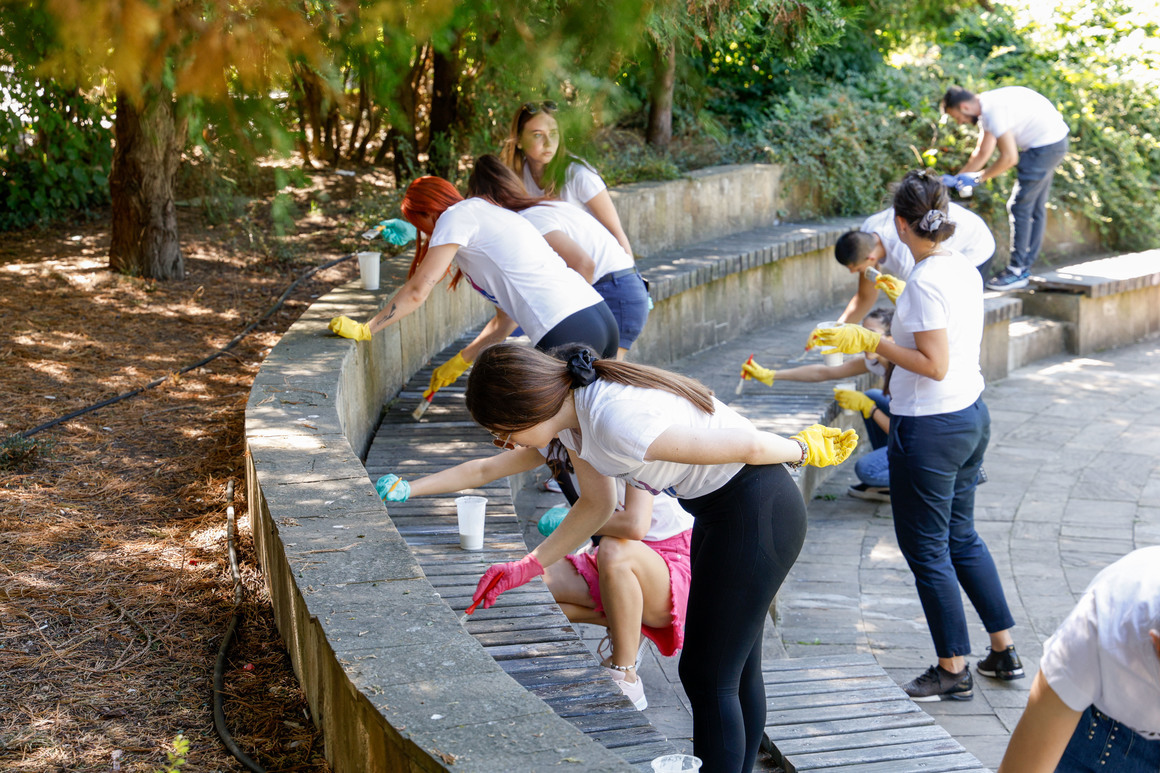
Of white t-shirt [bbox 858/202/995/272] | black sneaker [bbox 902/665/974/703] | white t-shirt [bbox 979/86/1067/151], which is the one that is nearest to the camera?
black sneaker [bbox 902/665/974/703]

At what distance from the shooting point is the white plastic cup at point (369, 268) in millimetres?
5266

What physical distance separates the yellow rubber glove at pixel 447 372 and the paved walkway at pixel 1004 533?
0.72 metres

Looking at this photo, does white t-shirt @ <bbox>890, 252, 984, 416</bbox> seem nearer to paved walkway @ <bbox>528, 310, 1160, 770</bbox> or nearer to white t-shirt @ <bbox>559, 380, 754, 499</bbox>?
paved walkway @ <bbox>528, 310, 1160, 770</bbox>

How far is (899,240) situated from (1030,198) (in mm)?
4141

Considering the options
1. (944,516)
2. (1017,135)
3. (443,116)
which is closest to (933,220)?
(944,516)

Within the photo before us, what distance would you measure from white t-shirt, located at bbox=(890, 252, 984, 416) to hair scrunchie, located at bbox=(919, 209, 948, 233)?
99mm

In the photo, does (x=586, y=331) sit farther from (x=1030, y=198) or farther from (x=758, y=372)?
(x=1030, y=198)

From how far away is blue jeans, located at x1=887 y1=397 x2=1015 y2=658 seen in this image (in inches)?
147

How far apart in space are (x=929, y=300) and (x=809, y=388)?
2.83 metres

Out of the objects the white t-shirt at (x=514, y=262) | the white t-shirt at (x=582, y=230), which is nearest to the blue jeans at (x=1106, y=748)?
the white t-shirt at (x=514, y=262)

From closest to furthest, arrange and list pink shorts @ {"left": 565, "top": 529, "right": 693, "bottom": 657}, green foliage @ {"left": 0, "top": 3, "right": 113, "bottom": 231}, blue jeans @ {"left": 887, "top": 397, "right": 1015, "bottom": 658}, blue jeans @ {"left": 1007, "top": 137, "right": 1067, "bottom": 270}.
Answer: pink shorts @ {"left": 565, "top": 529, "right": 693, "bottom": 657}
blue jeans @ {"left": 887, "top": 397, "right": 1015, "bottom": 658}
green foliage @ {"left": 0, "top": 3, "right": 113, "bottom": 231}
blue jeans @ {"left": 1007, "top": 137, "right": 1067, "bottom": 270}

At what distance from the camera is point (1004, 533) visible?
18.0ft

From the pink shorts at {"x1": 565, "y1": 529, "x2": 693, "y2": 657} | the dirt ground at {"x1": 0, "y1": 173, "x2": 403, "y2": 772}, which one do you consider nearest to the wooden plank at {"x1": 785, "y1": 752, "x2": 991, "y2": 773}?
the pink shorts at {"x1": 565, "y1": 529, "x2": 693, "y2": 657}

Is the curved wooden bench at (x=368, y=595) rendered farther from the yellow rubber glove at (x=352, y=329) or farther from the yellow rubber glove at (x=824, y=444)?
the yellow rubber glove at (x=824, y=444)
